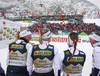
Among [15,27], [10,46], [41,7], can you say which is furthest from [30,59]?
[41,7]

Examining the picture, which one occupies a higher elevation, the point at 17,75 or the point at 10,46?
the point at 10,46

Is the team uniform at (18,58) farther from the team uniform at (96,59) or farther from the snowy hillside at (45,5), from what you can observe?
the snowy hillside at (45,5)

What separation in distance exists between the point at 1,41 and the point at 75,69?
21.8 ft

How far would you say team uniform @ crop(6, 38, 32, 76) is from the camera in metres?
1.85

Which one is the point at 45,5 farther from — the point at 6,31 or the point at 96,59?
the point at 96,59

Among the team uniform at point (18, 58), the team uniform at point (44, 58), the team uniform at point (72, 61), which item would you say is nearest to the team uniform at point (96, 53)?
the team uniform at point (72, 61)

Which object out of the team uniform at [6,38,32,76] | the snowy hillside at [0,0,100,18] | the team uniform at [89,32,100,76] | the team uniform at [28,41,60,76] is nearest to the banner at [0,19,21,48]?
the team uniform at [6,38,32,76]

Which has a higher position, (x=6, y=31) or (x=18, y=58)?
(x=18, y=58)

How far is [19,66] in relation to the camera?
1884 millimetres

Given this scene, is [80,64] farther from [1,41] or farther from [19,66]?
[1,41]

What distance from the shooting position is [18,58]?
188 centimetres

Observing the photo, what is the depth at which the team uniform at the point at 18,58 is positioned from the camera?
73.0 inches

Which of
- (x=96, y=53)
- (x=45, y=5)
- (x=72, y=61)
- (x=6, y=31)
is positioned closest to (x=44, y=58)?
(x=72, y=61)

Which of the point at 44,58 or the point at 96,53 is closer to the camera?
the point at 44,58
